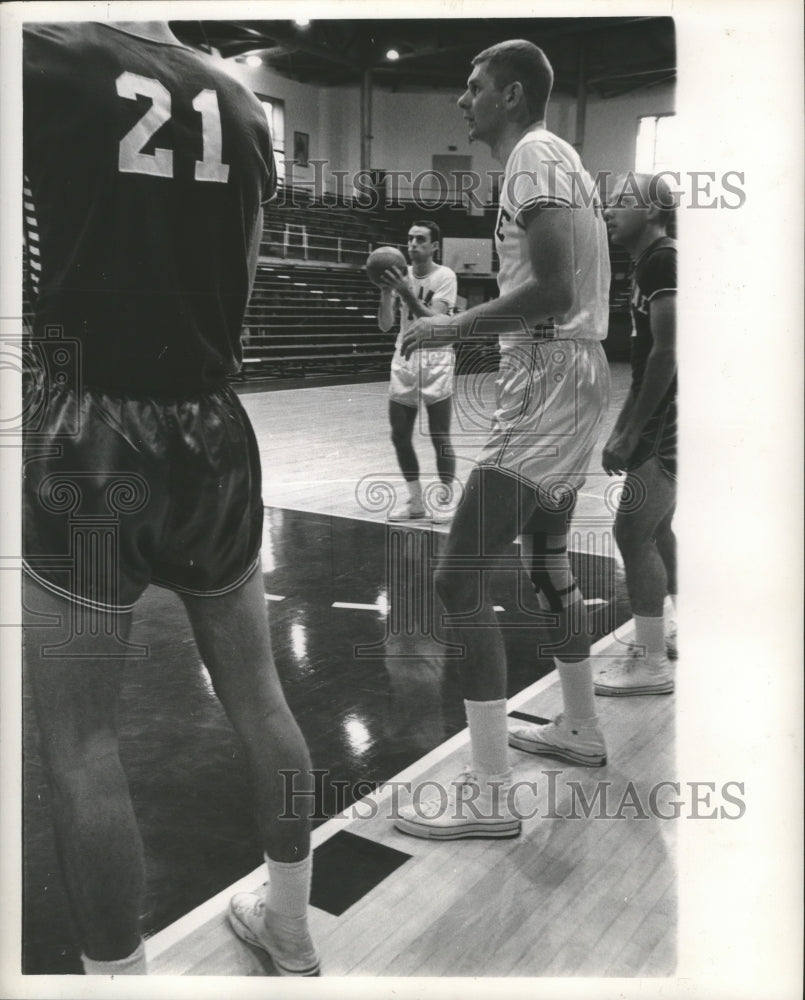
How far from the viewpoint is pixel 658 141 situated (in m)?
1.68

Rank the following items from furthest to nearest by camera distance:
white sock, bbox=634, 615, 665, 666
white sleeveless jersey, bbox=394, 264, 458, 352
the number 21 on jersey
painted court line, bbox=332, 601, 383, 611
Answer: painted court line, bbox=332, 601, 383, 611 < white sock, bbox=634, 615, 665, 666 < white sleeveless jersey, bbox=394, 264, 458, 352 < the number 21 on jersey

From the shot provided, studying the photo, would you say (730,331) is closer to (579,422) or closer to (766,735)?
(579,422)

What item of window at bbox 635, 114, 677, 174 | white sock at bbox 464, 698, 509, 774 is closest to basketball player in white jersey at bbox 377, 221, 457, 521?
window at bbox 635, 114, 677, 174

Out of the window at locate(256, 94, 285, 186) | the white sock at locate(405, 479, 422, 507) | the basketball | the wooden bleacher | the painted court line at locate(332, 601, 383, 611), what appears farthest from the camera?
the white sock at locate(405, 479, 422, 507)

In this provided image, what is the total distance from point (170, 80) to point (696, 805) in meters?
1.64

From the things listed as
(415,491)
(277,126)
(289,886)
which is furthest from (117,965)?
(415,491)

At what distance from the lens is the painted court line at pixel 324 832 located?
1657 millimetres

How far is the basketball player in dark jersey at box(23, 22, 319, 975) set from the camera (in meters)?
1.32

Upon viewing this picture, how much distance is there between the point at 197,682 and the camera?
8.77ft

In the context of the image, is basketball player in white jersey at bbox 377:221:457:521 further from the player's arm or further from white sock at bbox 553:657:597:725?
white sock at bbox 553:657:597:725

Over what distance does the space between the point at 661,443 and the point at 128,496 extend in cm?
129

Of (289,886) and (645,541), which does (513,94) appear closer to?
(645,541)

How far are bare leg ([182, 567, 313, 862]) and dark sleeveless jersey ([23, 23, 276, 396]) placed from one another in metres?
0.38

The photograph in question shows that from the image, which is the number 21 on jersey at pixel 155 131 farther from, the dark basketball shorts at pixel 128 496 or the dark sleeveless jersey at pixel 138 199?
the dark basketball shorts at pixel 128 496
